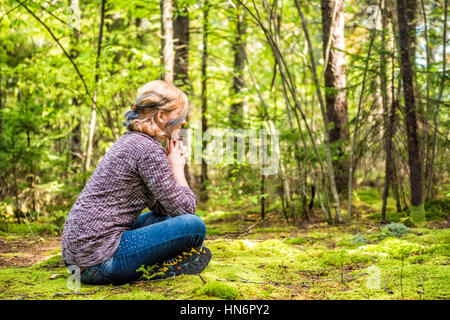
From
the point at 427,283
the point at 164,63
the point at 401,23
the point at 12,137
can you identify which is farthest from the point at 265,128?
the point at 12,137

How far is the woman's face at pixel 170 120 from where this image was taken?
2.63 meters

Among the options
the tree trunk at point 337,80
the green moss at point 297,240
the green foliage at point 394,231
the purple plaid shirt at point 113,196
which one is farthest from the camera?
the tree trunk at point 337,80

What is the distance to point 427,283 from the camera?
2291 millimetres

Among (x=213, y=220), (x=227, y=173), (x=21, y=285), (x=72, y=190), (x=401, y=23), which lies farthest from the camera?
(x=213, y=220)

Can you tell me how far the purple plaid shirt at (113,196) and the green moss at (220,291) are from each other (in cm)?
60

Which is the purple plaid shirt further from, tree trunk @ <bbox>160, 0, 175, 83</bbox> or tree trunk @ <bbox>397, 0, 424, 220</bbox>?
tree trunk @ <bbox>397, 0, 424, 220</bbox>

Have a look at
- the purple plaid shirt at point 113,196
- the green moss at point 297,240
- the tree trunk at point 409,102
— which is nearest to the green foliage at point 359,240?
the green moss at point 297,240

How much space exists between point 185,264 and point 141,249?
0.37 metres

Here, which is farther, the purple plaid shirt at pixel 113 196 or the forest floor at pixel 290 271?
the purple plaid shirt at pixel 113 196

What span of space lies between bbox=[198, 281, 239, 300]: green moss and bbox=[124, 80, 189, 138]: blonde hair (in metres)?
1.05

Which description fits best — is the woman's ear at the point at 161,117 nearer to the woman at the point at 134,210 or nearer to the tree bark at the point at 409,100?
the woman at the point at 134,210

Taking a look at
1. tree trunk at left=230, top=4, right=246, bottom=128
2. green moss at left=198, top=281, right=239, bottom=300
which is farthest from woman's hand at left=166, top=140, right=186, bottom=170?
tree trunk at left=230, top=4, right=246, bottom=128
